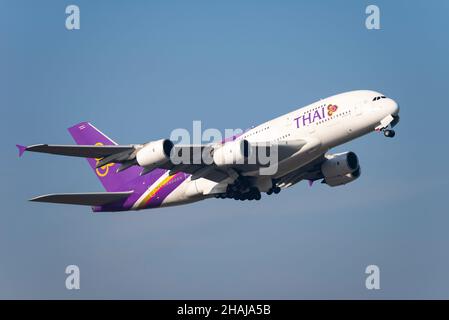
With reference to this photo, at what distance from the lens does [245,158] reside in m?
49.7

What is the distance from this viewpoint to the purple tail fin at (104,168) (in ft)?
187

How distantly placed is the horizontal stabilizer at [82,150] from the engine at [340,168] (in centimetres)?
1214

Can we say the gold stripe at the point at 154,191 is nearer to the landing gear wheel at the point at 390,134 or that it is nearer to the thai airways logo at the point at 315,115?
the thai airways logo at the point at 315,115

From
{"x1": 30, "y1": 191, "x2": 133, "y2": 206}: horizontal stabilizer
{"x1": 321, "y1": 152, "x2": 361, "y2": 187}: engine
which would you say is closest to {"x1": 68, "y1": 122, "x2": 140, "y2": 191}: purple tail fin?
{"x1": 30, "y1": 191, "x2": 133, "y2": 206}: horizontal stabilizer

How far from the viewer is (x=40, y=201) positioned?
5150 cm

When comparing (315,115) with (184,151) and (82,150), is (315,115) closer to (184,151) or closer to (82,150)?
(184,151)

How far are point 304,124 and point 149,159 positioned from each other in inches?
325

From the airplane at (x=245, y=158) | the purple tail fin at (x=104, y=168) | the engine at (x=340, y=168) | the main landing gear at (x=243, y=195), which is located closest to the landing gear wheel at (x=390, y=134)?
the airplane at (x=245, y=158)

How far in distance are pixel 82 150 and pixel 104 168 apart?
31.6 feet

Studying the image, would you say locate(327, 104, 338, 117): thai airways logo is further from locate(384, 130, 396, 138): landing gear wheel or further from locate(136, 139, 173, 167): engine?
locate(136, 139, 173, 167): engine

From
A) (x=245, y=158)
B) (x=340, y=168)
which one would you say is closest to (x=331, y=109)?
(x=245, y=158)

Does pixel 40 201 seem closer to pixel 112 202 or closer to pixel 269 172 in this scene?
pixel 112 202
